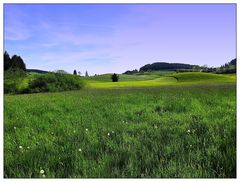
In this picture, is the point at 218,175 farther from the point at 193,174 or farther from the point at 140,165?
the point at 140,165

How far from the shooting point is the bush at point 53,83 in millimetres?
46969

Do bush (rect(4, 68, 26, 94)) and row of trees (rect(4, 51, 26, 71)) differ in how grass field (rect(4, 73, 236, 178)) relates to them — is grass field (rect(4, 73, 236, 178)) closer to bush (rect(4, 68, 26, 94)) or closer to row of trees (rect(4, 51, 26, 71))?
bush (rect(4, 68, 26, 94))

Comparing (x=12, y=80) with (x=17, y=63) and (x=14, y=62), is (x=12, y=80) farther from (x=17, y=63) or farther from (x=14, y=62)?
(x=17, y=63)

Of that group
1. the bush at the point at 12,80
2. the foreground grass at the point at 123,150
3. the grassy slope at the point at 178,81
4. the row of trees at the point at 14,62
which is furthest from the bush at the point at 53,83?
the foreground grass at the point at 123,150

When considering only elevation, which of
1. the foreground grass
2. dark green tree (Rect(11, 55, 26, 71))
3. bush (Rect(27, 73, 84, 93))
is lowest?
the foreground grass

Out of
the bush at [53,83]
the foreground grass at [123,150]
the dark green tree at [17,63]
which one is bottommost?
the foreground grass at [123,150]

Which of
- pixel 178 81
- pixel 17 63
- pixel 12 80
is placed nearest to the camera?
pixel 12 80

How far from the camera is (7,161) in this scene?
3645 millimetres

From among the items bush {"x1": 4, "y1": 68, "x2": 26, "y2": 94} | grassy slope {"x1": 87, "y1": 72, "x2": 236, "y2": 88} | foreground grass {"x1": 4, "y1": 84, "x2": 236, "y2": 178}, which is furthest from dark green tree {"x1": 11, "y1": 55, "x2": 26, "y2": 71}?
foreground grass {"x1": 4, "y1": 84, "x2": 236, "y2": 178}

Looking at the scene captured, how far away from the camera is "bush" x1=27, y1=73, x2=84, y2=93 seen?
4697cm

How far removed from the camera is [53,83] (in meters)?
48.0

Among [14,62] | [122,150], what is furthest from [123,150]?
[14,62]

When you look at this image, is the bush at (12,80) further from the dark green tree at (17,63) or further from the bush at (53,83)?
the dark green tree at (17,63)

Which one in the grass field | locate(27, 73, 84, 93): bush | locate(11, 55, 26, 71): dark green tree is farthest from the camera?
locate(11, 55, 26, 71): dark green tree
